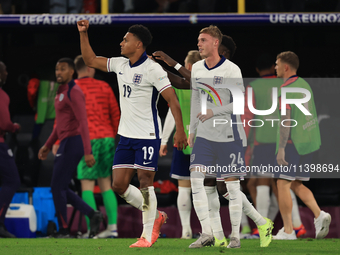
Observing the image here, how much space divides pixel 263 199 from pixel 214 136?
2156 mm

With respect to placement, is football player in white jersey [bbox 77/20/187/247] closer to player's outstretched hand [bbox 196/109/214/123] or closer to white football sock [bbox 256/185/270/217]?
player's outstretched hand [bbox 196/109/214/123]

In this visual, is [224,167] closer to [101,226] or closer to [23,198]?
[101,226]

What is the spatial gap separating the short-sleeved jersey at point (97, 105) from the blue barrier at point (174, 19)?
796mm

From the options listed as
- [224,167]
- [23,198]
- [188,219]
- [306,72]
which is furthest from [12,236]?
[306,72]

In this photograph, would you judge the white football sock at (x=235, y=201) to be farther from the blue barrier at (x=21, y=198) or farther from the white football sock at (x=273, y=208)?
the blue barrier at (x=21, y=198)

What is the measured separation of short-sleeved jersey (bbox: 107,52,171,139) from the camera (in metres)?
5.69

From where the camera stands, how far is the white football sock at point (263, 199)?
7.54 metres

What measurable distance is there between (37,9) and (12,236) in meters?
2.93

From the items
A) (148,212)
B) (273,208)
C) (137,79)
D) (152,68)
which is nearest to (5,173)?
(148,212)

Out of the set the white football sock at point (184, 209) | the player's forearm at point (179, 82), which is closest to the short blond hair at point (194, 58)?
the player's forearm at point (179, 82)

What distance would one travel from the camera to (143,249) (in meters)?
5.52

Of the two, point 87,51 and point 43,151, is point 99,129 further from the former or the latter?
point 87,51

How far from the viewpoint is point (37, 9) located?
8.27 meters

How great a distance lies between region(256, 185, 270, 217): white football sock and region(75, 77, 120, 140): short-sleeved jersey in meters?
1.92
